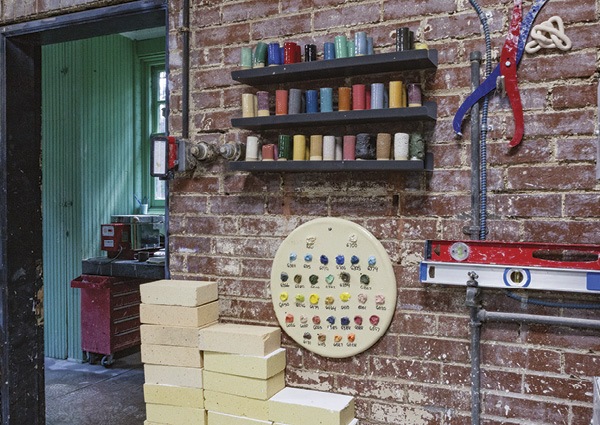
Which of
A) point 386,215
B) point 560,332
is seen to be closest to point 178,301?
point 386,215

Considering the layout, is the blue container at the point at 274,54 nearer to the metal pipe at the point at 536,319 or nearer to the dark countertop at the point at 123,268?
the metal pipe at the point at 536,319

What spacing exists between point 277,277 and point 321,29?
0.85m

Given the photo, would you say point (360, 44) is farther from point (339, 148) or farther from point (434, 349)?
point (434, 349)

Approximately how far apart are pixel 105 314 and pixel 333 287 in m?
2.78

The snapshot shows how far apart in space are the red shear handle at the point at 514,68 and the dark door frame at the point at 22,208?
1414 millimetres

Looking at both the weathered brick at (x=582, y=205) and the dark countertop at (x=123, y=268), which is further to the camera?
A: the dark countertop at (x=123, y=268)

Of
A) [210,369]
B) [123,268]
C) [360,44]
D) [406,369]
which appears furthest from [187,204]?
[123,268]

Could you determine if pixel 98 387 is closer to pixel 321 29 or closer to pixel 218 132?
pixel 218 132

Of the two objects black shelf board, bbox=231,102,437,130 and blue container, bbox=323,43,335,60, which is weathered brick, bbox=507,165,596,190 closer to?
black shelf board, bbox=231,102,437,130

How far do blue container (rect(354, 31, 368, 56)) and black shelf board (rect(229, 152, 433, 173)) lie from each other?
1.09ft

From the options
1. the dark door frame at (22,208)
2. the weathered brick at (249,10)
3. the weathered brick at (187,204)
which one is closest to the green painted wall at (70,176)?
the dark door frame at (22,208)

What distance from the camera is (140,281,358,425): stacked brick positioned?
1.66 meters

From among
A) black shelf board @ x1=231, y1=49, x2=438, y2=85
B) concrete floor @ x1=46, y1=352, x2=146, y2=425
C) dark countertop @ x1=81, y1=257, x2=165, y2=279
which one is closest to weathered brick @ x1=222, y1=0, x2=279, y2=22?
black shelf board @ x1=231, y1=49, x2=438, y2=85

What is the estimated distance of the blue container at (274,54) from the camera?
171 centimetres
